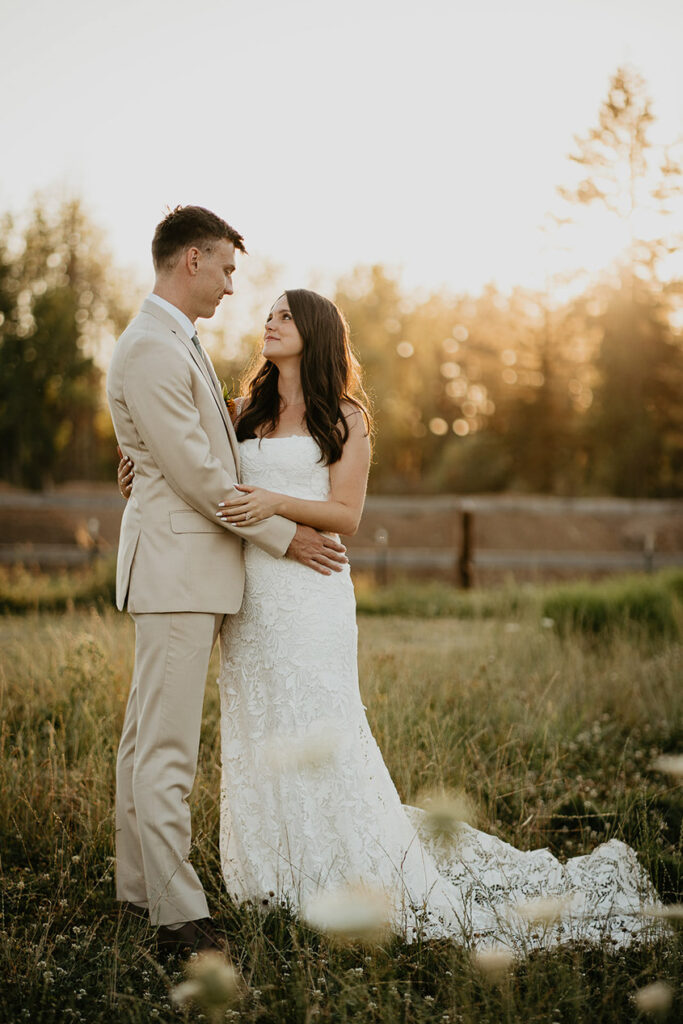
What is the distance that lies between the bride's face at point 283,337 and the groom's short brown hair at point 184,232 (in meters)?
0.43

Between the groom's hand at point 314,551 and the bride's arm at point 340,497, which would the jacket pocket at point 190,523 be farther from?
the groom's hand at point 314,551

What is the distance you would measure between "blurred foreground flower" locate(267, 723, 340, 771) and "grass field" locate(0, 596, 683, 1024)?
1.70ft

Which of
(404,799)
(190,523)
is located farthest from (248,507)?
(404,799)

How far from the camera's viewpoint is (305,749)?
348cm

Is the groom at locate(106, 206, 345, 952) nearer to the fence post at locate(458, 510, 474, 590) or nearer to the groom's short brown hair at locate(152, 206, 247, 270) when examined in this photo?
the groom's short brown hair at locate(152, 206, 247, 270)

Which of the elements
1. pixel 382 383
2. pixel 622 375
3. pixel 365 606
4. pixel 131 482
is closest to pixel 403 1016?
pixel 131 482

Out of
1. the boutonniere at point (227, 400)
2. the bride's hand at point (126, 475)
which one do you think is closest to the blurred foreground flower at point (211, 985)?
the bride's hand at point (126, 475)

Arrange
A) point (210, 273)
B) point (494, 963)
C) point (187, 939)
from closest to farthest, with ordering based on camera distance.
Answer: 1. point (494, 963)
2. point (187, 939)
3. point (210, 273)

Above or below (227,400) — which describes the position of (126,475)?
below

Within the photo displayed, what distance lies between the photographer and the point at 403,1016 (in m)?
2.76

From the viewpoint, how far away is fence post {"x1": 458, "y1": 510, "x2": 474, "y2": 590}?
40.6 ft

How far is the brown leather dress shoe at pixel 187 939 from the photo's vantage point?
3.15 m

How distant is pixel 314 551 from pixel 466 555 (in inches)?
357

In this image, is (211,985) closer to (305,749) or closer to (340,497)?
(305,749)
